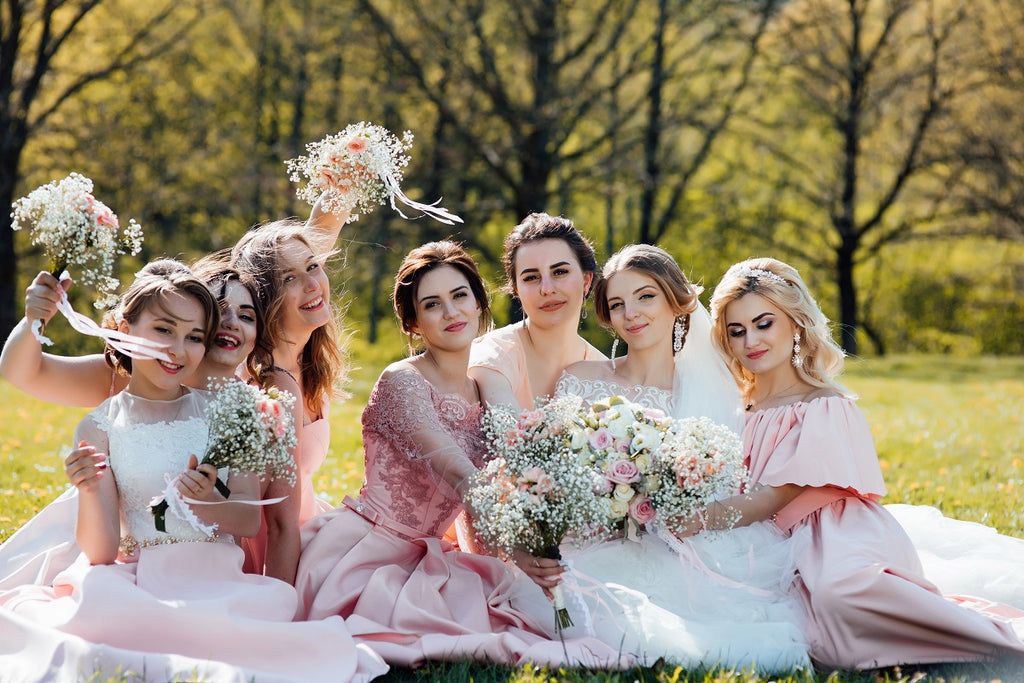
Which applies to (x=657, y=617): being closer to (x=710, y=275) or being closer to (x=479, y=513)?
(x=479, y=513)

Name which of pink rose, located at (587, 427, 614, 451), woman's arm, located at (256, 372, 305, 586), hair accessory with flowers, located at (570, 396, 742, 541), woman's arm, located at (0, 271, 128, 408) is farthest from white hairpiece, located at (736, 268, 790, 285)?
woman's arm, located at (0, 271, 128, 408)

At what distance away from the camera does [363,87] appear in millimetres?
19984

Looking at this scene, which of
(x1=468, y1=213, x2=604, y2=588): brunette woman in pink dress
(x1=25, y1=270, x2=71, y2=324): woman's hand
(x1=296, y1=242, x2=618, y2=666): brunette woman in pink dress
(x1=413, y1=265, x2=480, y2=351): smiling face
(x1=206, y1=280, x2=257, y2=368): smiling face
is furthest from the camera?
(x1=468, y1=213, x2=604, y2=588): brunette woman in pink dress

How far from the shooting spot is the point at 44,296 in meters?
4.44

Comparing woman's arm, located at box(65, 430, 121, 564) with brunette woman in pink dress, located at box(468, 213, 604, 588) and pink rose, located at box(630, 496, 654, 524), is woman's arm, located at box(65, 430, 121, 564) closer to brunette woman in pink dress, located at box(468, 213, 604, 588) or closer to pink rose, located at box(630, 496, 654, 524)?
brunette woman in pink dress, located at box(468, 213, 604, 588)

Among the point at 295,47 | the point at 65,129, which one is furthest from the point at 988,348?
the point at 65,129

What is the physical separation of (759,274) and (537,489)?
2.07m

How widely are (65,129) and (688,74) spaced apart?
11.4 m

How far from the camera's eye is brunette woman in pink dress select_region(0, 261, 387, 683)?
4141 mm

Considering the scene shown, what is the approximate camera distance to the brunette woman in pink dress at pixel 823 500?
4.61 meters

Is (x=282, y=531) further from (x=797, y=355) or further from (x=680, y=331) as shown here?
(x=797, y=355)

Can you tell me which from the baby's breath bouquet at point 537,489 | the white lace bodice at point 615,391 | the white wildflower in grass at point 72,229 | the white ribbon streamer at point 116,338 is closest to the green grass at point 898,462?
the baby's breath bouquet at point 537,489

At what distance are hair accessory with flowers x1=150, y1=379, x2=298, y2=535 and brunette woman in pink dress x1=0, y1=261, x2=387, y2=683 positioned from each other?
60 millimetres

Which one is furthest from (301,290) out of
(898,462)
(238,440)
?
(898,462)
